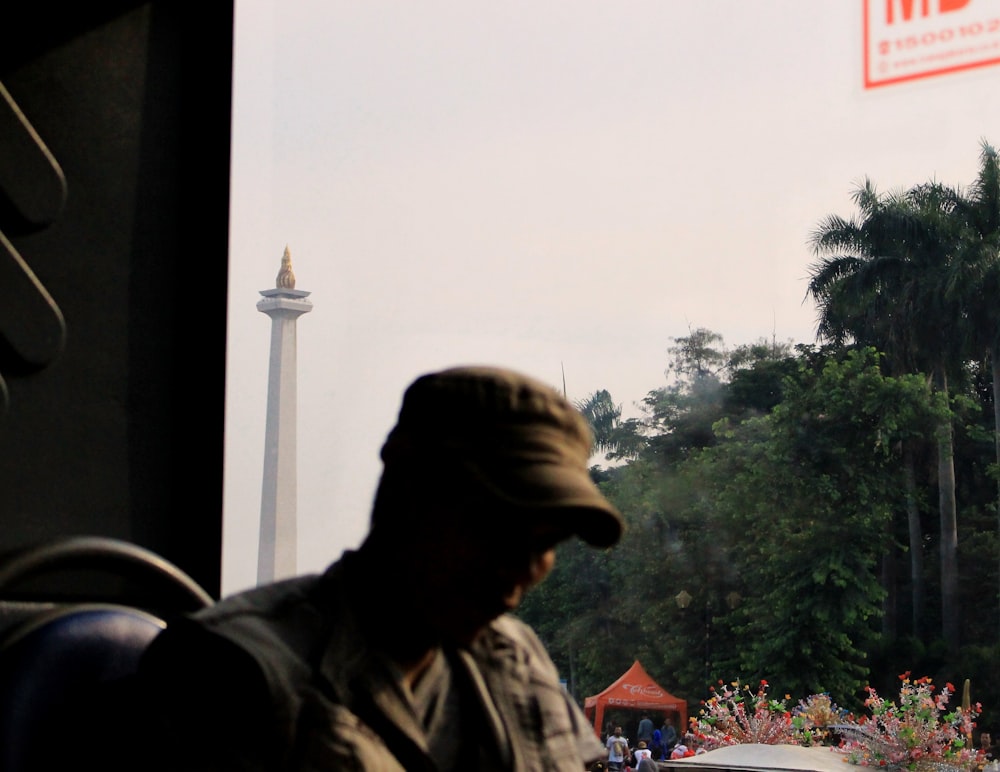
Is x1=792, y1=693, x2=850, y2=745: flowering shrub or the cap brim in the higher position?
the cap brim

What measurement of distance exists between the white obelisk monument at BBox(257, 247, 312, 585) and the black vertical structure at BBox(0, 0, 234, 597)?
855 centimetres

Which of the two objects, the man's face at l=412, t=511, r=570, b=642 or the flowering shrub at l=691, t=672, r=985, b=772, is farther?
the flowering shrub at l=691, t=672, r=985, b=772

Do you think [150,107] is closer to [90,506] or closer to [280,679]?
[90,506]

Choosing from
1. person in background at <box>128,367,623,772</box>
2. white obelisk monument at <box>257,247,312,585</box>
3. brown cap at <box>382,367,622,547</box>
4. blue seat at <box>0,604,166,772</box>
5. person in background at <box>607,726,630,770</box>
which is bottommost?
person in background at <box>607,726,630,770</box>

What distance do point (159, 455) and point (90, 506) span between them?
68 millimetres

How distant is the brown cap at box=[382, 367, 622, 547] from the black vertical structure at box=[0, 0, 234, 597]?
0.43m

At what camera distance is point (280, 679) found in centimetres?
56

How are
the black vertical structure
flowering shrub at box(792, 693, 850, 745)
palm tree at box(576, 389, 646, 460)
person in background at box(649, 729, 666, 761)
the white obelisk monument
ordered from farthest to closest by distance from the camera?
palm tree at box(576, 389, 646, 460) → person in background at box(649, 729, 666, 761) → the white obelisk monument → flowering shrub at box(792, 693, 850, 745) → the black vertical structure

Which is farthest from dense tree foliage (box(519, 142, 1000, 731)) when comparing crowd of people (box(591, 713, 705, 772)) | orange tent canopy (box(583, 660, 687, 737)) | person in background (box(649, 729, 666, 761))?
person in background (box(649, 729, 666, 761))

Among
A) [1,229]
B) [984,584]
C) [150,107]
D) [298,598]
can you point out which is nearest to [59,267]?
[1,229]

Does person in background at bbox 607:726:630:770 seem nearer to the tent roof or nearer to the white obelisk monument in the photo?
the white obelisk monument

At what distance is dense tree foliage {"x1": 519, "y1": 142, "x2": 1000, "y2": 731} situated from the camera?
533 inches

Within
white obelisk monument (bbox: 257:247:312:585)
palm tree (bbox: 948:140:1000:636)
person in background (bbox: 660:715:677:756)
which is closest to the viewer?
white obelisk monument (bbox: 257:247:312:585)

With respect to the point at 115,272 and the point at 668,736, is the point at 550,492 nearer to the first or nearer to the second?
the point at 115,272
